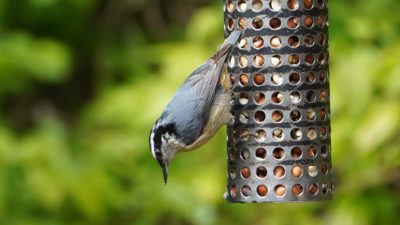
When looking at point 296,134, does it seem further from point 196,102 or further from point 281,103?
point 196,102

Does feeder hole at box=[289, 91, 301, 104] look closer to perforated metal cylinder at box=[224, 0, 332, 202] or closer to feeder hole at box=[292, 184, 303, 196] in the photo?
perforated metal cylinder at box=[224, 0, 332, 202]

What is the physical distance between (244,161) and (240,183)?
0.09m

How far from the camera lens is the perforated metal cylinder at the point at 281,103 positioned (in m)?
3.90

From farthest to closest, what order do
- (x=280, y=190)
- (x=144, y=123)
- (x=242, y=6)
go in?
(x=144, y=123) → (x=242, y=6) → (x=280, y=190)

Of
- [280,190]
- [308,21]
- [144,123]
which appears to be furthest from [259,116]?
[144,123]

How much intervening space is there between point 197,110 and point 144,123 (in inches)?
68.1

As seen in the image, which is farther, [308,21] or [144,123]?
[144,123]

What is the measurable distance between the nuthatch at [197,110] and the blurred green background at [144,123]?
1015 millimetres

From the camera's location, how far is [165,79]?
18.7 feet

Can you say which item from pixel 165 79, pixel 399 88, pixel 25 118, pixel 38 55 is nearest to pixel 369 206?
pixel 399 88

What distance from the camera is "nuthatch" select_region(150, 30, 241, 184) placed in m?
4.00

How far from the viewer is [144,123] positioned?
5707 mm

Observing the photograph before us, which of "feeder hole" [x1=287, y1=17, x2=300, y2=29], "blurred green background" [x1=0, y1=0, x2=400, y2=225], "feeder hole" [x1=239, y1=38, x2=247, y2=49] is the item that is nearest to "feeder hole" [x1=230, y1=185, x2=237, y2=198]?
"feeder hole" [x1=239, y1=38, x2=247, y2=49]

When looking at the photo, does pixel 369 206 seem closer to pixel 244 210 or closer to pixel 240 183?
pixel 244 210
